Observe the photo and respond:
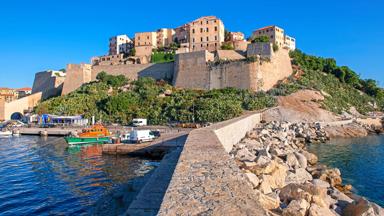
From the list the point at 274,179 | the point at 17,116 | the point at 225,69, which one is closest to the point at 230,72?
the point at 225,69

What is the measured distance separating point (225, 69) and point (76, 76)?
2743cm

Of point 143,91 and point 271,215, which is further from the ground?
point 143,91

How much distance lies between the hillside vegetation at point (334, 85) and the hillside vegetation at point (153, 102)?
6.30 meters

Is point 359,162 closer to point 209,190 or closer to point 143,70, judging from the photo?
point 209,190

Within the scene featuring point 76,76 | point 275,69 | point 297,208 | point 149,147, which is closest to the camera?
point 297,208

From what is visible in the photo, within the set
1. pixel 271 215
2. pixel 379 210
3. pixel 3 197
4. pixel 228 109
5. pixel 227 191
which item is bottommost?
pixel 3 197

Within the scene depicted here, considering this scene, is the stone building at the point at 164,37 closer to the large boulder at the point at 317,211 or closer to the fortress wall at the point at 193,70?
the fortress wall at the point at 193,70

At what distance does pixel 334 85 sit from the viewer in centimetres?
4791

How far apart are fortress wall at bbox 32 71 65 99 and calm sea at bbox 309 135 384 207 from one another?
49717mm

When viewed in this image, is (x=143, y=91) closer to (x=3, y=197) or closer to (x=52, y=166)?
(x=52, y=166)

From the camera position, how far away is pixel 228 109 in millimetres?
32625

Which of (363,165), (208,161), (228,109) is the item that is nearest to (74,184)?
(208,161)

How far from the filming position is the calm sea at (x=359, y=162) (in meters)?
11.5

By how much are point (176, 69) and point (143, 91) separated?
6.88m
